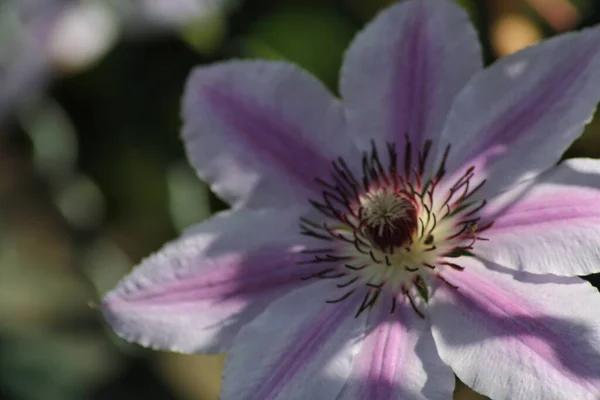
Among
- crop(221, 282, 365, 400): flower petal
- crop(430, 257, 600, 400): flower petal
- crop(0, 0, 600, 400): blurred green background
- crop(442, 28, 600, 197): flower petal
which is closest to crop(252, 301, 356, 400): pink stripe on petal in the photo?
crop(221, 282, 365, 400): flower petal

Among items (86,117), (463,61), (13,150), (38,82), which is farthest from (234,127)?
(13,150)

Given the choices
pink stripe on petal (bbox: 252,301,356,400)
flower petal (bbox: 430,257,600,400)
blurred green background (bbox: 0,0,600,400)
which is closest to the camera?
flower petal (bbox: 430,257,600,400)

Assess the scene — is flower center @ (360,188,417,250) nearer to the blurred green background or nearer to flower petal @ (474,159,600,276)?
flower petal @ (474,159,600,276)

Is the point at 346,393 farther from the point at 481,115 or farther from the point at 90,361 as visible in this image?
Answer: the point at 90,361

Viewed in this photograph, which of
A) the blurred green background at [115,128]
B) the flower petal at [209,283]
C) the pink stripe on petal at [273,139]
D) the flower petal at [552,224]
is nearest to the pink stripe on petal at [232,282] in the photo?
the flower petal at [209,283]

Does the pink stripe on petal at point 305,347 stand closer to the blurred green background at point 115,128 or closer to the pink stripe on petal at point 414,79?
the pink stripe on petal at point 414,79

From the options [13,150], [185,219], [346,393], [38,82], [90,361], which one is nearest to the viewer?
[346,393]
